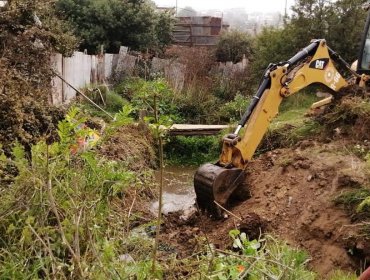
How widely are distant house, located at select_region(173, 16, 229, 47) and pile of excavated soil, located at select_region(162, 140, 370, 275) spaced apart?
1967 cm

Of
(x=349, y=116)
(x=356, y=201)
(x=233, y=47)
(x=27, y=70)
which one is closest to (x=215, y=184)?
(x=356, y=201)

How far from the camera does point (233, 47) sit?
69.5ft

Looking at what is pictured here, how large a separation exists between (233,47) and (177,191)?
Result: 13.0m

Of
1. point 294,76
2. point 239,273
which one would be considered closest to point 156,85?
point 239,273

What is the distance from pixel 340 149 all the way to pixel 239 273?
452 centimetres

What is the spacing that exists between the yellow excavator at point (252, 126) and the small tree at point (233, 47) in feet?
44.9

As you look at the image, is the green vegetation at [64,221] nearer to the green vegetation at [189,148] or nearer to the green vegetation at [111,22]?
the green vegetation at [189,148]

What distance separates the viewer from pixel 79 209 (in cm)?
317

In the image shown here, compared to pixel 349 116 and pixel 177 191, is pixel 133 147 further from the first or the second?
pixel 349 116

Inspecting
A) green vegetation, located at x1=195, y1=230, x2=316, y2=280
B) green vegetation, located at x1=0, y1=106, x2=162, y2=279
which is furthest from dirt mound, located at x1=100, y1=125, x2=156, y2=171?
green vegetation, located at x1=195, y1=230, x2=316, y2=280

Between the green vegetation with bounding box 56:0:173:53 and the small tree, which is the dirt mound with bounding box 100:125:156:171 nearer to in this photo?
the green vegetation with bounding box 56:0:173:53

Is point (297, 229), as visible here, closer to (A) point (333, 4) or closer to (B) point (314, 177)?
(B) point (314, 177)

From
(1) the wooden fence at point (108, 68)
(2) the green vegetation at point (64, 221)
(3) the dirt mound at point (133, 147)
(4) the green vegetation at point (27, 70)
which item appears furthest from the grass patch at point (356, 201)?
(1) the wooden fence at point (108, 68)

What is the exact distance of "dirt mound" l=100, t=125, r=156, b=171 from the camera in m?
8.44
